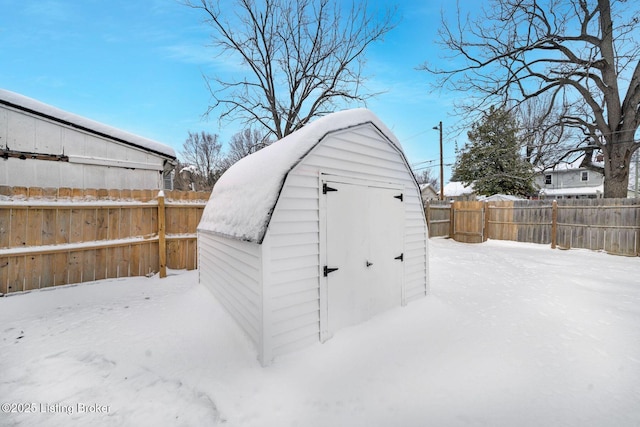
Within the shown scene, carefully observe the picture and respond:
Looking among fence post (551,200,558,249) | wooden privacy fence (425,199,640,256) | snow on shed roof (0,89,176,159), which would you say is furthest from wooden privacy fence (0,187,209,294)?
fence post (551,200,558,249)

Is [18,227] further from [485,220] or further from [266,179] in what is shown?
[485,220]

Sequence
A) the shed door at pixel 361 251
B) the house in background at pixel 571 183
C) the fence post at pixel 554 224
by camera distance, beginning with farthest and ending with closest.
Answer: the house in background at pixel 571 183
the fence post at pixel 554 224
the shed door at pixel 361 251

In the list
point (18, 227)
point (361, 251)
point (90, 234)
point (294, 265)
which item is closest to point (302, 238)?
point (294, 265)

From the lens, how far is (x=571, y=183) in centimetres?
2892

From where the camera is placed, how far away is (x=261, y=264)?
2.78 metres

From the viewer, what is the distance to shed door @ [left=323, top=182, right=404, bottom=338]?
3.37m

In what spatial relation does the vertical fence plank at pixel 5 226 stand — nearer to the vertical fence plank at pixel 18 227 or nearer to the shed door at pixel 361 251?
the vertical fence plank at pixel 18 227

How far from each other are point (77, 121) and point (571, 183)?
41.2 meters

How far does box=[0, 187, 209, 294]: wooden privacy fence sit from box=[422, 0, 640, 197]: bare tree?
10997 millimetres

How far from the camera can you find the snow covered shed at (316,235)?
2893 millimetres

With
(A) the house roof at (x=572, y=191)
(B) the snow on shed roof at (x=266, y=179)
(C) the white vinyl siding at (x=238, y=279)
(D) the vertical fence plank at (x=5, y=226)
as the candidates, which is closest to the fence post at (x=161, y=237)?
(C) the white vinyl siding at (x=238, y=279)

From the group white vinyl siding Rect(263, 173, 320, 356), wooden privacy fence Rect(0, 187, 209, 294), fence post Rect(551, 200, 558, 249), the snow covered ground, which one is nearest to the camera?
the snow covered ground

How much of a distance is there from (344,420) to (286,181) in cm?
234

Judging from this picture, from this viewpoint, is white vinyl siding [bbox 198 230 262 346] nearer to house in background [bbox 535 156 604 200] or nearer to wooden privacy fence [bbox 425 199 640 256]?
wooden privacy fence [bbox 425 199 640 256]
